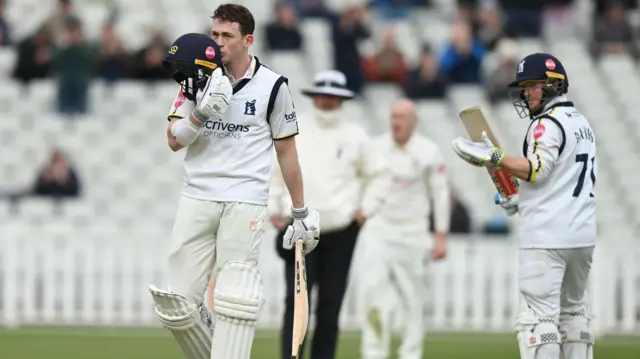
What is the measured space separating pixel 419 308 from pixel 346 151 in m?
2.26

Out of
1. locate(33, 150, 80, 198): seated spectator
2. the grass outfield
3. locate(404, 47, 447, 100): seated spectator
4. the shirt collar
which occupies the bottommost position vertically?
the grass outfield

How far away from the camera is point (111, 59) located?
62.2 ft

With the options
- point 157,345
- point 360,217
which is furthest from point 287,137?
point 157,345

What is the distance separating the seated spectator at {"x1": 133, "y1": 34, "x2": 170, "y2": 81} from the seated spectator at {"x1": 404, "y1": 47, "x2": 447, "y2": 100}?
10.6 ft

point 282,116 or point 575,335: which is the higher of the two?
point 282,116

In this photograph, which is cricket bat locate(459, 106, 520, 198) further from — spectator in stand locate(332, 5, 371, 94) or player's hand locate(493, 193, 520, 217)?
spectator in stand locate(332, 5, 371, 94)

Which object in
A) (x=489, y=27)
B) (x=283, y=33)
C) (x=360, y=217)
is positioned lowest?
(x=360, y=217)

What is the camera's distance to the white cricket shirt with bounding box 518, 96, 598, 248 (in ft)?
28.4

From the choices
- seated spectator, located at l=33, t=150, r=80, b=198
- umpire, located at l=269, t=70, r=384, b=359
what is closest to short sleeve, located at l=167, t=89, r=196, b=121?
umpire, located at l=269, t=70, r=384, b=359

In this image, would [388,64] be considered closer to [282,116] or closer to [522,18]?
[522,18]

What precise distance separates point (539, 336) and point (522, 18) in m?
12.9

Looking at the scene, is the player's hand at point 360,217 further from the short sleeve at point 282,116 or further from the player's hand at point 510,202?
the short sleeve at point 282,116

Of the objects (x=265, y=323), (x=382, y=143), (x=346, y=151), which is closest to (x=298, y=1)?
(x=265, y=323)

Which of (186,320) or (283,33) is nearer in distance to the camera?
(186,320)
